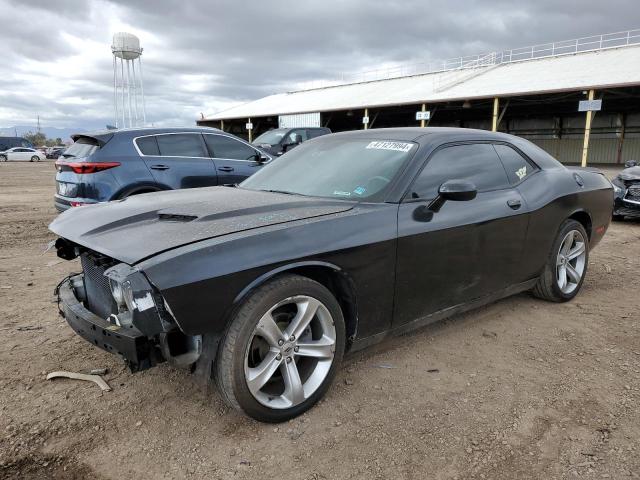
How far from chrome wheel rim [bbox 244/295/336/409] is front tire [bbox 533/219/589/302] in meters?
2.41

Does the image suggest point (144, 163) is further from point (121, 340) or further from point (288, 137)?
point (288, 137)

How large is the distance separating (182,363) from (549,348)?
256 cm

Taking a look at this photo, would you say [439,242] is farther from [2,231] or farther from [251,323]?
[2,231]

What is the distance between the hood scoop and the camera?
265 cm

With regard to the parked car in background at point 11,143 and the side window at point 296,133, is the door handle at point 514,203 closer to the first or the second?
the side window at point 296,133

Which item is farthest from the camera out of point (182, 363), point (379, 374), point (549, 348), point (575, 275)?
point (575, 275)

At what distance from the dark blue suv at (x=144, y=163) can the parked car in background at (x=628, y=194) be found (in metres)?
6.29

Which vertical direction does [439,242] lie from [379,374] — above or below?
above

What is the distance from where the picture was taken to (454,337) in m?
3.59

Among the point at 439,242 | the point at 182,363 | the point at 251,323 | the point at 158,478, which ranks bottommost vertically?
the point at 158,478

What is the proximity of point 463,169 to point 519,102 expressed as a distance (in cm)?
2856

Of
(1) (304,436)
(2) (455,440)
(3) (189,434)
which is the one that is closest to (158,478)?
(3) (189,434)

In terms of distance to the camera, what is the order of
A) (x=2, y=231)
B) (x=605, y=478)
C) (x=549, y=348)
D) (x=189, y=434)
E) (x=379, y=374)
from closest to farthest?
(x=605, y=478), (x=189, y=434), (x=379, y=374), (x=549, y=348), (x=2, y=231)

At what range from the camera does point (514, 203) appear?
3623mm
